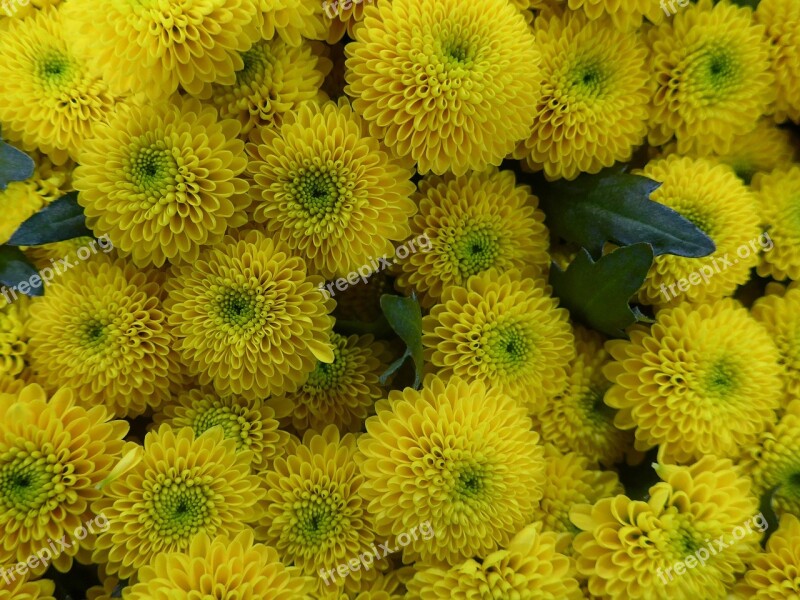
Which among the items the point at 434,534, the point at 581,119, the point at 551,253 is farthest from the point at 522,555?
the point at 581,119

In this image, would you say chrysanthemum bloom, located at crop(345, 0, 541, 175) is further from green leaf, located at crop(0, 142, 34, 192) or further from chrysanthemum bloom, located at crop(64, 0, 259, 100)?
green leaf, located at crop(0, 142, 34, 192)

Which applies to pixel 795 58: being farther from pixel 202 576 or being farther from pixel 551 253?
pixel 202 576

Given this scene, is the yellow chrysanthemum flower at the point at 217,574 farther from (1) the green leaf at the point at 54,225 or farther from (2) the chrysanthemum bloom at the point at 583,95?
(2) the chrysanthemum bloom at the point at 583,95

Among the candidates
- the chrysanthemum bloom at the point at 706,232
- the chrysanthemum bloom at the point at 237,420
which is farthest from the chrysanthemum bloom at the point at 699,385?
the chrysanthemum bloom at the point at 237,420

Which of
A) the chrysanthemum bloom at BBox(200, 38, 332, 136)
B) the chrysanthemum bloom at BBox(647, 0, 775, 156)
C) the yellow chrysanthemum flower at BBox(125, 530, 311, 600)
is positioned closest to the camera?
the yellow chrysanthemum flower at BBox(125, 530, 311, 600)

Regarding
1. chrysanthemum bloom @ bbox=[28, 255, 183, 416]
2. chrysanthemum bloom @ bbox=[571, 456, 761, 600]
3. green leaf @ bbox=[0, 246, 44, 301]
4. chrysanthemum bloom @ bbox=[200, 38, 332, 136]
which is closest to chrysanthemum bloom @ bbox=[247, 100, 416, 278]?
chrysanthemum bloom @ bbox=[200, 38, 332, 136]

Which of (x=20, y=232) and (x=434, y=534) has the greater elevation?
(x=20, y=232)
